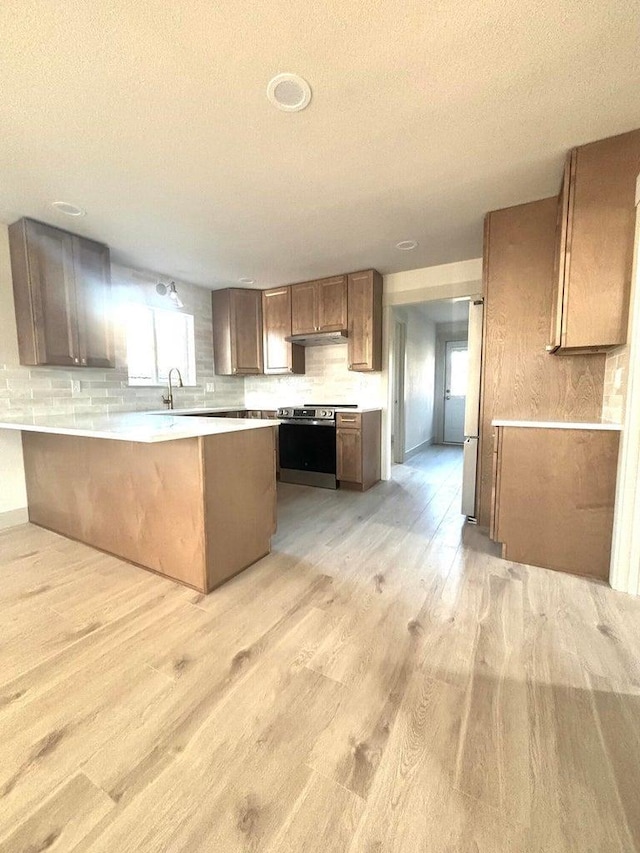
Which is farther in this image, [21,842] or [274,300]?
[274,300]

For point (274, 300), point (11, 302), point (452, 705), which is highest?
point (274, 300)

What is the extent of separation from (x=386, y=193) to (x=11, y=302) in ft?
10.3

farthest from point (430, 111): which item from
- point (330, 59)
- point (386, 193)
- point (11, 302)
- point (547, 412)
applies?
point (11, 302)

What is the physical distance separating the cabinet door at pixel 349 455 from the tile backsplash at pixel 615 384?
2166 mm

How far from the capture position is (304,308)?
4246 millimetres

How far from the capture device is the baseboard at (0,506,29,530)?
2914mm

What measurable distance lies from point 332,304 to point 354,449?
1.74 metres

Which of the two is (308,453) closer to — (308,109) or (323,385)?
(323,385)

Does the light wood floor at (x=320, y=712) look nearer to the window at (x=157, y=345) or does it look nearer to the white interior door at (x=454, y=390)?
the window at (x=157, y=345)

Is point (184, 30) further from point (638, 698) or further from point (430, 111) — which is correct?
point (638, 698)

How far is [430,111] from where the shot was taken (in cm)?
166

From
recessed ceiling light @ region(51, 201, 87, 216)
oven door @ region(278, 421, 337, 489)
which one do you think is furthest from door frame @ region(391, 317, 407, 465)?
recessed ceiling light @ region(51, 201, 87, 216)

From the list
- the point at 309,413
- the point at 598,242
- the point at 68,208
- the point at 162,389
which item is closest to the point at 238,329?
the point at 162,389

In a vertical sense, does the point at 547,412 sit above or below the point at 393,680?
above
